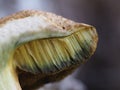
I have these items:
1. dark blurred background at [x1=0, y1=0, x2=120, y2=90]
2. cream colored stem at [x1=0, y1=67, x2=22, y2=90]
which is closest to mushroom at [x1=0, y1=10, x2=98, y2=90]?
cream colored stem at [x1=0, y1=67, x2=22, y2=90]

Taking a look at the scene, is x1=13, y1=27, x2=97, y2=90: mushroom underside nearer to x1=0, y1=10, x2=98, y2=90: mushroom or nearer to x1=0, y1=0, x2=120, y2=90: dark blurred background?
x1=0, y1=10, x2=98, y2=90: mushroom

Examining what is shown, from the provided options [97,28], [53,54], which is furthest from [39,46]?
[97,28]

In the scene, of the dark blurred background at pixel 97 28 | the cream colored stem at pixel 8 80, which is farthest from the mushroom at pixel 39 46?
the dark blurred background at pixel 97 28

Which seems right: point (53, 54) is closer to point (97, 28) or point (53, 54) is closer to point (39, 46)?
point (39, 46)

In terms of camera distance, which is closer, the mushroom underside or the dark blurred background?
the mushroom underside

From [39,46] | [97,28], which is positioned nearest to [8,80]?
[39,46]

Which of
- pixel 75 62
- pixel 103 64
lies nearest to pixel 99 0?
pixel 103 64

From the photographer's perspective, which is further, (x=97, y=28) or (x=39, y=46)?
(x=97, y=28)
